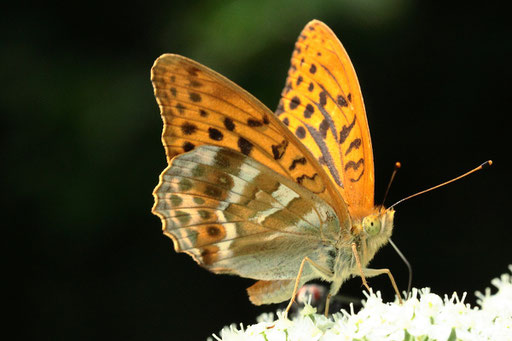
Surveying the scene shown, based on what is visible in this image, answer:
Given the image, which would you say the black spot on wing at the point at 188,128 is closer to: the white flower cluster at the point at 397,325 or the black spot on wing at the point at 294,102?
the black spot on wing at the point at 294,102

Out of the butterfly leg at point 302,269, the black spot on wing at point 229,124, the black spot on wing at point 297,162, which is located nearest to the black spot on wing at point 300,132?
the black spot on wing at point 297,162

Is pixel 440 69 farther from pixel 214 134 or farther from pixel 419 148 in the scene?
pixel 214 134

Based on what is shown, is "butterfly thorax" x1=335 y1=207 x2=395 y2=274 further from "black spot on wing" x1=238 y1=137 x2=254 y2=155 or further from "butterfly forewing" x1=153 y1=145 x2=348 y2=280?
"black spot on wing" x1=238 y1=137 x2=254 y2=155

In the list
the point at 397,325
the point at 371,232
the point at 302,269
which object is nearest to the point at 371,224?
the point at 371,232

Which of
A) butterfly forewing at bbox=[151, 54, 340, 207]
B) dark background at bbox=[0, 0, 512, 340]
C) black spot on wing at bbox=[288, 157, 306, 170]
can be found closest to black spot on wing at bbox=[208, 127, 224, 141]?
butterfly forewing at bbox=[151, 54, 340, 207]

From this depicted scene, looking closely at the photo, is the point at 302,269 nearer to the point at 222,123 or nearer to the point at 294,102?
the point at 222,123
